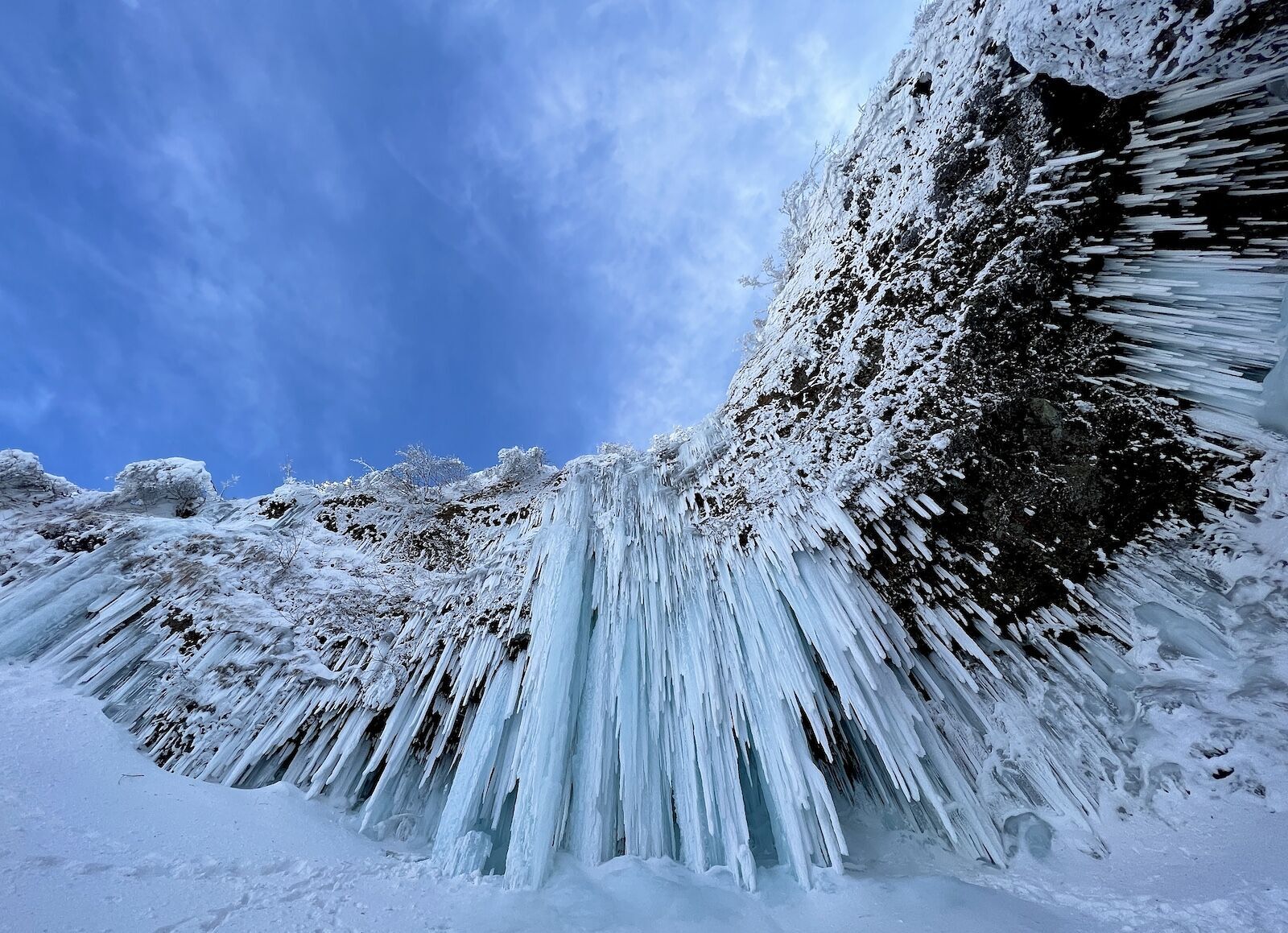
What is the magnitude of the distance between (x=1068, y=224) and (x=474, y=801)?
7.99 metres

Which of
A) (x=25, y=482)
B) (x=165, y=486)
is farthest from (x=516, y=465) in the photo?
(x=25, y=482)

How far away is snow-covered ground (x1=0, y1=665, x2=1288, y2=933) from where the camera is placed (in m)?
3.21

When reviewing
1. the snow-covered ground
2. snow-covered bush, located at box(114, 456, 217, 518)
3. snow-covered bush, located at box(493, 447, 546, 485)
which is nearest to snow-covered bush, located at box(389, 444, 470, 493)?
snow-covered bush, located at box(493, 447, 546, 485)

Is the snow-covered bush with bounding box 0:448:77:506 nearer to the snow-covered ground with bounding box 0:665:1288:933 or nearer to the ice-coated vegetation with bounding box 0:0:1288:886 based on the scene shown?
the ice-coated vegetation with bounding box 0:0:1288:886

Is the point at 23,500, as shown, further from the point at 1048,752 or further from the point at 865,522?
the point at 1048,752

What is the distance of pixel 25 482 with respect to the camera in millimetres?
6566

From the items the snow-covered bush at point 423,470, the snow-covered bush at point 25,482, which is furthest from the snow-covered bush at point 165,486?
the snow-covered bush at point 423,470

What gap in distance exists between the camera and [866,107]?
6.50 meters

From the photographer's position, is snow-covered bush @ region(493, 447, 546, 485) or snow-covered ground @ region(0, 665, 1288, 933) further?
snow-covered bush @ region(493, 447, 546, 485)

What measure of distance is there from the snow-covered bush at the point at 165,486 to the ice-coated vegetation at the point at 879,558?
5 centimetres

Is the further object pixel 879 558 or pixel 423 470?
pixel 423 470

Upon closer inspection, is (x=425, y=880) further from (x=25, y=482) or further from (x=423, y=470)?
(x=25, y=482)

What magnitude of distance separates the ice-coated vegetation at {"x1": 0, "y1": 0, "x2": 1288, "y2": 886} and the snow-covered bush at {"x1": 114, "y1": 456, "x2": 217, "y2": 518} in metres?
0.05

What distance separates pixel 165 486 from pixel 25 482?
1.44 metres
